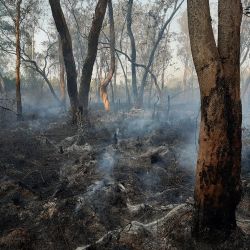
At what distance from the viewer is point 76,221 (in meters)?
5.43

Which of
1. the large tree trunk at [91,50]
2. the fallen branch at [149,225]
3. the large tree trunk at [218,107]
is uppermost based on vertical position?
the large tree trunk at [91,50]

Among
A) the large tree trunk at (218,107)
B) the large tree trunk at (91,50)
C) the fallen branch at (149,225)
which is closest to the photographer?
the large tree trunk at (218,107)

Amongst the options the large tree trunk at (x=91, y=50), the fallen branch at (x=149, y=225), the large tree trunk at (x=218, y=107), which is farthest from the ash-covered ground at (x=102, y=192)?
the large tree trunk at (x=91, y=50)

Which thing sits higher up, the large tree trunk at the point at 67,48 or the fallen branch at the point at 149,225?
the large tree trunk at the point at 67,48

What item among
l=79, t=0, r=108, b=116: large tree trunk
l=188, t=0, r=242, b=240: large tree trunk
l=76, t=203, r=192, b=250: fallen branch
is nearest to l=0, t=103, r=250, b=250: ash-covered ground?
l=76, t=203, r=192, b=250: fallen branch

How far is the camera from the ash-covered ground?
15.7ft

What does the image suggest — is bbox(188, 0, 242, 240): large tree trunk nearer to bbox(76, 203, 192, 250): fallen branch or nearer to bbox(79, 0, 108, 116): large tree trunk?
bbox(76, 203, 192, 250): fallen branch

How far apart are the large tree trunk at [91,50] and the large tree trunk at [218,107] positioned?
7850 millimetres

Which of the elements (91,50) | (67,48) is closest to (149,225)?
(91,50)

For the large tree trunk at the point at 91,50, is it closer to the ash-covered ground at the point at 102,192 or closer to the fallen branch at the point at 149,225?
the ash-covered ground at the point at 102,192

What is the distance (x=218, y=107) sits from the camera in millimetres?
4113

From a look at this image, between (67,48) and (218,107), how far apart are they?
30.6 feet

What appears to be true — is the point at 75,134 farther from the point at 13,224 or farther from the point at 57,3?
the point at 13,224

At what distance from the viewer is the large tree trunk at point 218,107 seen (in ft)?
13.5
